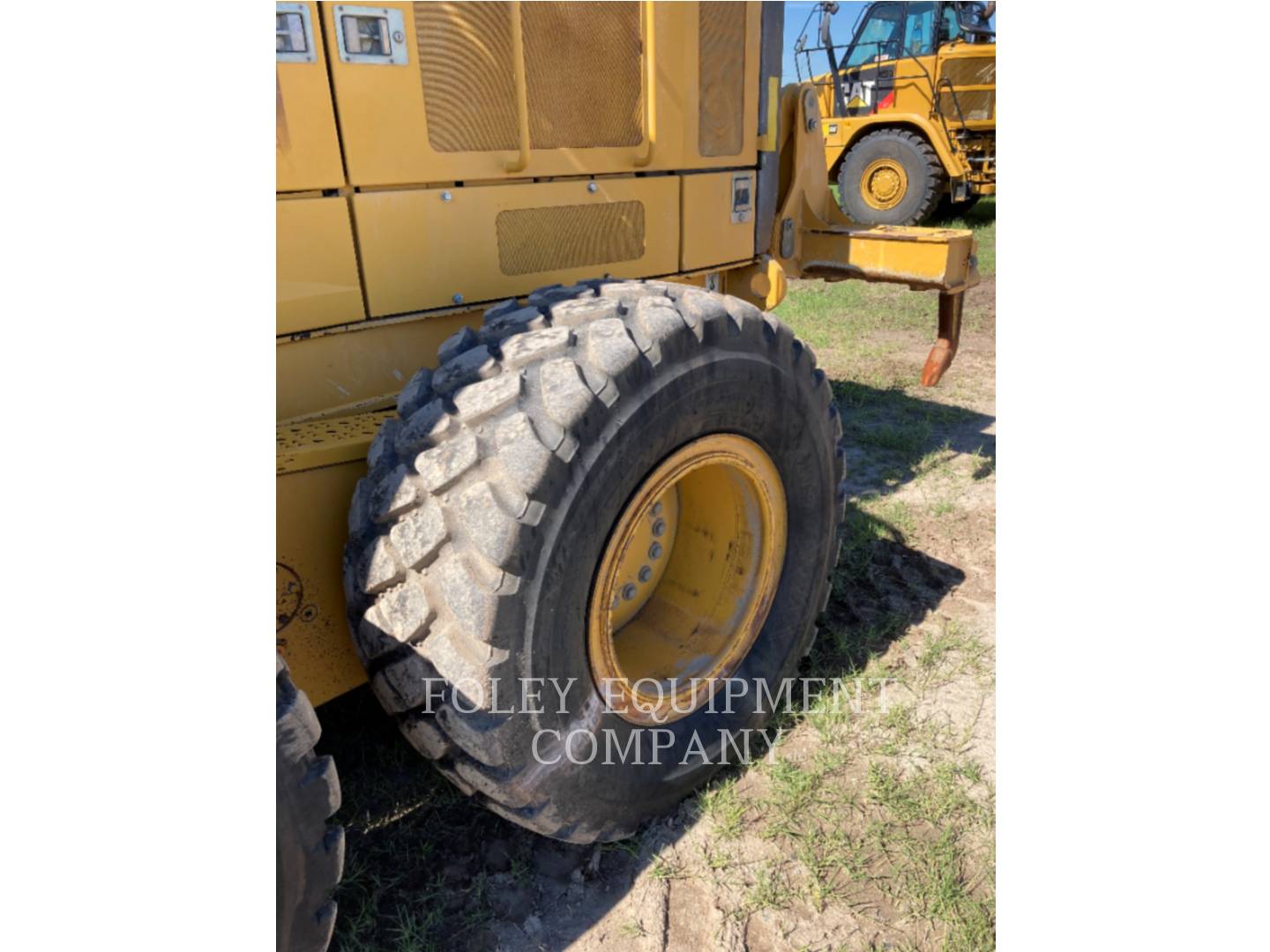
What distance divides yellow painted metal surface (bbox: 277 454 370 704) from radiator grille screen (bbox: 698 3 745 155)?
6.24 ft

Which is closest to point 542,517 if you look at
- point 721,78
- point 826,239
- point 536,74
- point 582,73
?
point 536,74

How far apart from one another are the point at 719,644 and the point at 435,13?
6.19 feet

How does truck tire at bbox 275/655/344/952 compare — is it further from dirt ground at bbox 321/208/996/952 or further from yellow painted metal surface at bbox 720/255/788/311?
yellow painted metal surface at bbox 720/255/788/311

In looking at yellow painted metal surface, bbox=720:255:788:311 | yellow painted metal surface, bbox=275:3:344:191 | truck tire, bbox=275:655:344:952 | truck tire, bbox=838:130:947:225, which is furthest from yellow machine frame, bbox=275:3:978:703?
truck tire, bbox=838:130:947:225

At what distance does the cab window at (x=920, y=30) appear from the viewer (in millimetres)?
11852

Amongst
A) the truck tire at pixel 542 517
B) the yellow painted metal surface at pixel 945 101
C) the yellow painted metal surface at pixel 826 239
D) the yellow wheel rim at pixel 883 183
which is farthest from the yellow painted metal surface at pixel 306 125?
the yellow wheel rim at pixel 883 183

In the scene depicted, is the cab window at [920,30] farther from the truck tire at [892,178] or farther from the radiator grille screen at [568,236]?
the radiator grille screen at [568,236]

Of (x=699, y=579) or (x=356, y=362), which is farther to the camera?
(x=699, y=579)

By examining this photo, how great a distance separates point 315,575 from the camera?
6.64ft

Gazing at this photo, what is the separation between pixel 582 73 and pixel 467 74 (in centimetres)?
45

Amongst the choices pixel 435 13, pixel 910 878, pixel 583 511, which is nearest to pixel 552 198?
pixel 435 13

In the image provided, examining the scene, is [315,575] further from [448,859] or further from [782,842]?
[782,842]

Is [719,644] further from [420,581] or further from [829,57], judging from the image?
[829,57]

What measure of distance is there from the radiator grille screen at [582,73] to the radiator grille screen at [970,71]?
1072cm
